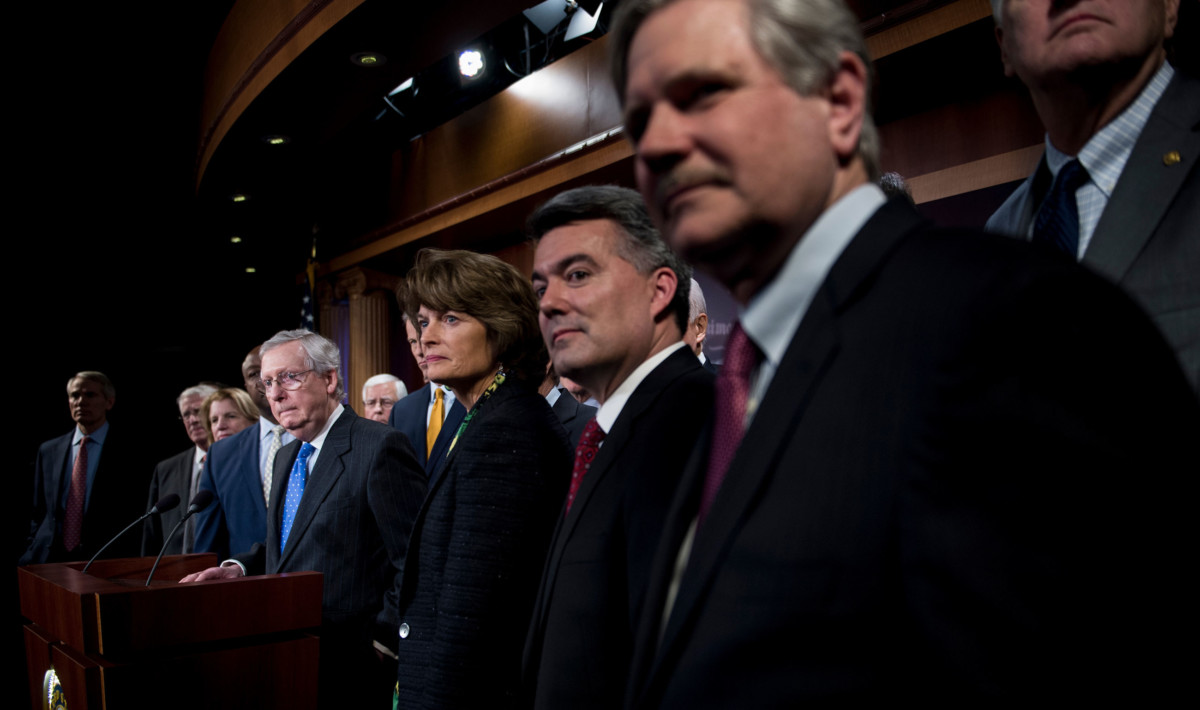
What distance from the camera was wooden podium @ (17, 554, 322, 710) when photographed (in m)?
2.09

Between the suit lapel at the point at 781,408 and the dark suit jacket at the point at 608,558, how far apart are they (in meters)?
0.27

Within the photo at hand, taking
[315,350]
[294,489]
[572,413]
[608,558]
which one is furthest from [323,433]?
[608,558]

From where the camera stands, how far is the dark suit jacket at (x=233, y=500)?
3676mm

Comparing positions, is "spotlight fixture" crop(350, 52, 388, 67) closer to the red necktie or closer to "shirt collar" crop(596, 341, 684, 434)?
the red necktie

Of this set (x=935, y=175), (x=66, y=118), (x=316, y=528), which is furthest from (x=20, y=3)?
(x=935, y=175)

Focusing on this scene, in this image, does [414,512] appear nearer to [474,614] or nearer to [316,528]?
[316,528]

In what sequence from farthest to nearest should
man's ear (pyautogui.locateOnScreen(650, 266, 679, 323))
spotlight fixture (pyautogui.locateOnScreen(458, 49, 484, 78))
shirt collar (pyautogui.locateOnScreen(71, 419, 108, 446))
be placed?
spotlight fixture (pyautogui.locateOnScreen(458, 49, 484, 78)), shirt collar (pyautogui.locateOnScreen(71, 419, 108, 446)), man's ear (pyautogui.locateOnScreen(650, 266, 679, 323))

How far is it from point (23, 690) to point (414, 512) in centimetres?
512

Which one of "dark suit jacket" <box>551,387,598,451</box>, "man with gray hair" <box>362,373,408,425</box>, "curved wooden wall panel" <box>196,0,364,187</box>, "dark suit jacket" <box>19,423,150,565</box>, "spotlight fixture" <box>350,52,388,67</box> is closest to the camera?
"dark suit jacket" <box>551,387,598,451</box>

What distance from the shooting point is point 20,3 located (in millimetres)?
5777

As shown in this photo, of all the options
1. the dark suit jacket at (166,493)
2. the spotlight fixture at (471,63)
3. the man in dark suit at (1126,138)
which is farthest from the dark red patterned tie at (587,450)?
the spotlight fixture at (471,63)

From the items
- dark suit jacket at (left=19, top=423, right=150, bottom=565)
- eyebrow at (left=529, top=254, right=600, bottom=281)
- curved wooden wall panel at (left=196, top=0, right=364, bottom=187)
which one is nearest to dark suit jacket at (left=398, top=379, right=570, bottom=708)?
eyebrow at (left=529, top=254, right=600, bottom=281)

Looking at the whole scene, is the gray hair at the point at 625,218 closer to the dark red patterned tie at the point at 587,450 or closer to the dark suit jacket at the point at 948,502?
the dark red patterned tie at the point at 587,450

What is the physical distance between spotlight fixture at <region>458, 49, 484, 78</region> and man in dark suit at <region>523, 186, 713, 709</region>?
547cm
